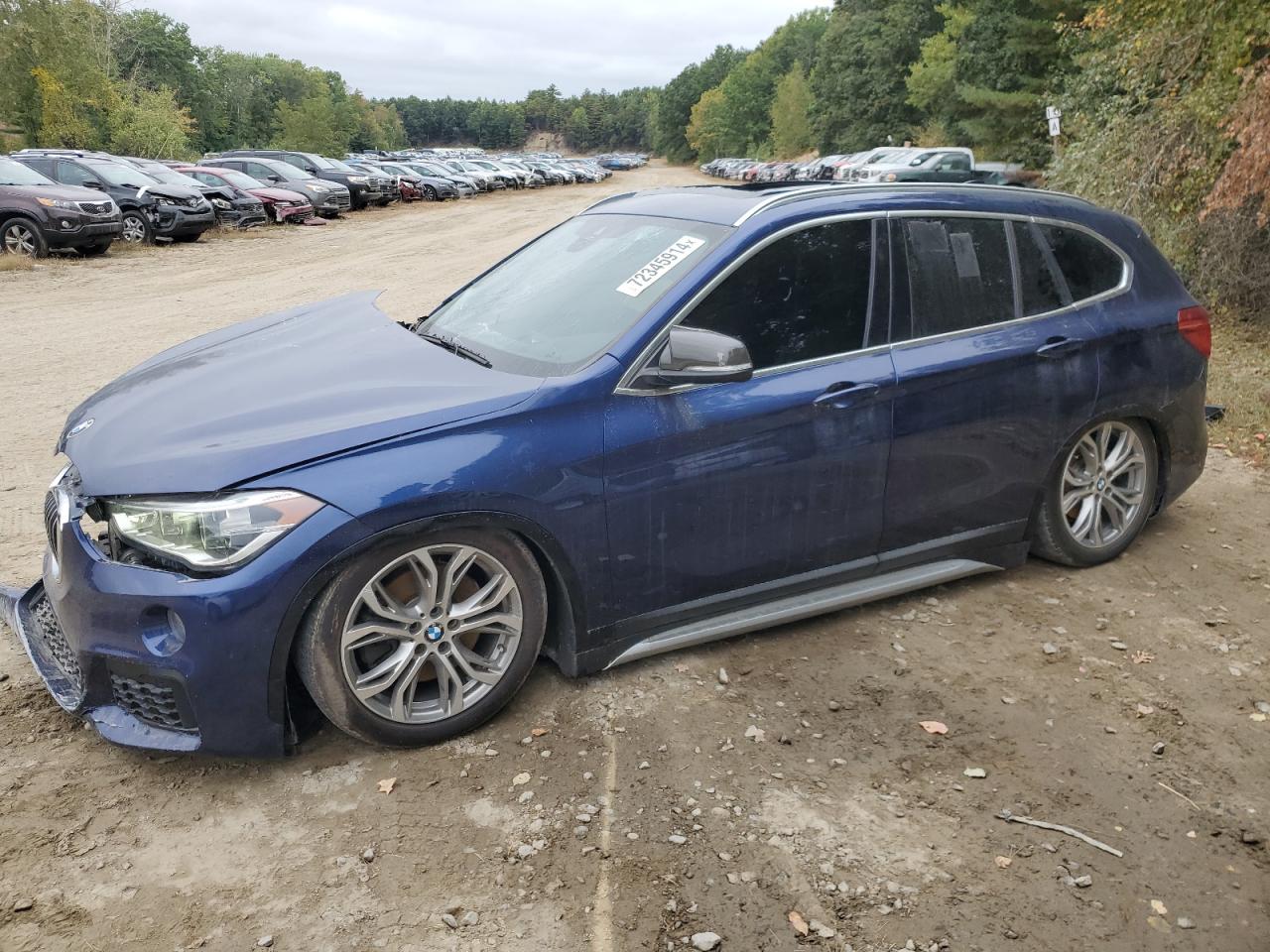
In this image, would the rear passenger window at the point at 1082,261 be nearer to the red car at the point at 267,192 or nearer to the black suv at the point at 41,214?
the black suv at the point at 41,214

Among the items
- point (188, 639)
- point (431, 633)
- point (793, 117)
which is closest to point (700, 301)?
point (431, 633)

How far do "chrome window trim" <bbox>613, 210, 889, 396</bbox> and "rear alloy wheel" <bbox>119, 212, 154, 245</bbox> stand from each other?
63.4ft

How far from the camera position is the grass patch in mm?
7082

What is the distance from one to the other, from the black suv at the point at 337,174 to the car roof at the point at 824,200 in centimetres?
2877

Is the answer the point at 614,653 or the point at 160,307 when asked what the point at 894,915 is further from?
the point at 160,307

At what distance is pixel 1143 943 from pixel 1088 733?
1039 mm

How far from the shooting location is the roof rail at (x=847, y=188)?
3.96 meters

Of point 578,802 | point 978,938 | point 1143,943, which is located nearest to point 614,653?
point 578,802

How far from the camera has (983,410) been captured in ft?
13.9

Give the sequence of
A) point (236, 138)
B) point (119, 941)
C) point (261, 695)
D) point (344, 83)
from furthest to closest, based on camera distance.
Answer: point (344, 83) < point (236, 138) < point (261, 695) < point (119, 941)

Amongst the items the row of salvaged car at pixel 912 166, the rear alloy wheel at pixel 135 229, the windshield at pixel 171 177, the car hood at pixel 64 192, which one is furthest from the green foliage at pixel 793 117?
the car hood at pixel 64 192

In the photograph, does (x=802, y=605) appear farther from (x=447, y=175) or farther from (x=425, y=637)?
(x=447, y=175)

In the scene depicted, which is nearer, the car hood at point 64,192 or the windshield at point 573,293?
the windshield at point 573,293

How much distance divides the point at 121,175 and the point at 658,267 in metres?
19.8
